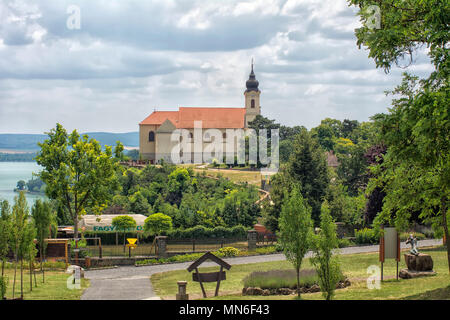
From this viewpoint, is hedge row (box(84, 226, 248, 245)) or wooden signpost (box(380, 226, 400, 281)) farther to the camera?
hedge row (box(84, 226, 248, 245))

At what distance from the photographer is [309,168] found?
38.3m

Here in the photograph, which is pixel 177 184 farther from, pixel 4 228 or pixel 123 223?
pixel 4 228

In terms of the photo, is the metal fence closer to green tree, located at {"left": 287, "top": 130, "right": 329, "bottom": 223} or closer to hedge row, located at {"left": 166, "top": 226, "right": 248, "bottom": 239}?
hedge row, located at {"left": 166, "top": 226, "right": 248, "bottom": 239}

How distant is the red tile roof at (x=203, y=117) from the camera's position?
326 feet

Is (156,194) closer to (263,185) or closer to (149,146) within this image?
(263,185)

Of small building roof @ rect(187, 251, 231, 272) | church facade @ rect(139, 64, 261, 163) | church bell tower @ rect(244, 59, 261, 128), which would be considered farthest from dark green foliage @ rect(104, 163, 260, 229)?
church bell tower @ rect(244, 59, 261, 128)

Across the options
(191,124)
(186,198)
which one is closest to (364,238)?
(186,198)

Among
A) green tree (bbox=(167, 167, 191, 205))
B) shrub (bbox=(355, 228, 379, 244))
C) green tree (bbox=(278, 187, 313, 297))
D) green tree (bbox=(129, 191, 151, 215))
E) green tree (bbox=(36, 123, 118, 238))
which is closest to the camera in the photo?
green tree (bbox=(278, 187, 313, 297))

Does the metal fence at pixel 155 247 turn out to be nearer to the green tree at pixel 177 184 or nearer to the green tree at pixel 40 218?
the green tree at pixel 40 218

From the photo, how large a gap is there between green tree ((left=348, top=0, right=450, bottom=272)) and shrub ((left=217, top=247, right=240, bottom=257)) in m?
17.1

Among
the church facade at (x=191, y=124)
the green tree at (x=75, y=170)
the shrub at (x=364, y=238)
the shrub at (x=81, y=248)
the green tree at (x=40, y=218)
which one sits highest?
the church facade at (x=191, y=124)

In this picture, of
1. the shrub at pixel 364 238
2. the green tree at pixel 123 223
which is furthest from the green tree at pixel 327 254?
the green tree at pixel 123 223

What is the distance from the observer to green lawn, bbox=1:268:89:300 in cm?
1908

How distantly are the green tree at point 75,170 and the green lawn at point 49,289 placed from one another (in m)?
7.05
